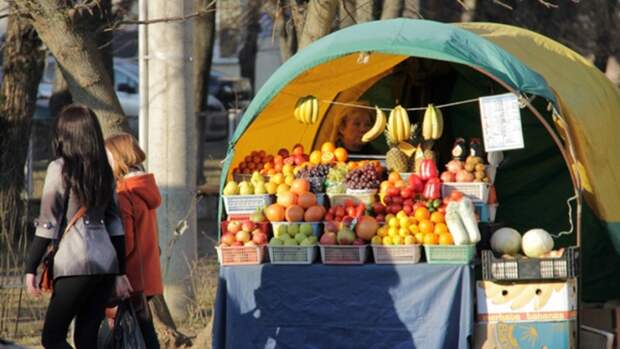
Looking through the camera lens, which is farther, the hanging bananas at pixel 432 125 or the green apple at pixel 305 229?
the hanging bananas at pixel 432 125

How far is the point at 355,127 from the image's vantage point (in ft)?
32.4

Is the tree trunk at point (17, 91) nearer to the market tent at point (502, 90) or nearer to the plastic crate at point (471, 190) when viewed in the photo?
the market tent at point (502, 90)

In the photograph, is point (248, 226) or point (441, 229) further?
point (248, 226)

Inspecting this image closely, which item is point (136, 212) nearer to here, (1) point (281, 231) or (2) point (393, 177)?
(1) point (281, 231)

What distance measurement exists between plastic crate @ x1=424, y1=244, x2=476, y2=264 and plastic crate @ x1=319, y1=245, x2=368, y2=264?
1.38 feet

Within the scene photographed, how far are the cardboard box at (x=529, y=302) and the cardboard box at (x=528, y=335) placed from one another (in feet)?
0.12

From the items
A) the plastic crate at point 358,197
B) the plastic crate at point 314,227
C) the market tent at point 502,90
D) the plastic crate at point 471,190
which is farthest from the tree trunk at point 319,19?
the plastic crate at point 314,227

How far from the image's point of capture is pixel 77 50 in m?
9.47

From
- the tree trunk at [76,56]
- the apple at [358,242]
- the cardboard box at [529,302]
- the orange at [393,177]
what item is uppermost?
the tree trunk at [76,56]

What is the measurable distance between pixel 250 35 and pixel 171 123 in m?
19.5

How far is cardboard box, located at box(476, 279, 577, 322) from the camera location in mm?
7703

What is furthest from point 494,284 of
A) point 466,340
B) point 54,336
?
point 54,336

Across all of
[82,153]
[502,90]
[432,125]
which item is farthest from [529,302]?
[82,153]

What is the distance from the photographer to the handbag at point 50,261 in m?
6.73
